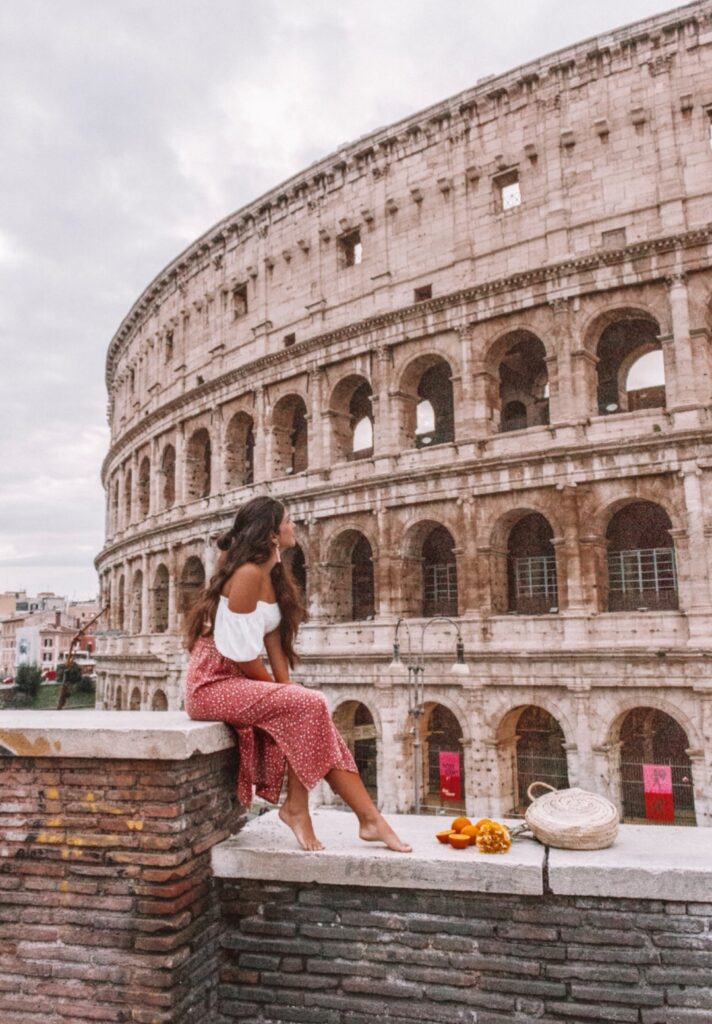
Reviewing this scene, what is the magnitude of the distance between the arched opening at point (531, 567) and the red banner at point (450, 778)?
3633 millimetres

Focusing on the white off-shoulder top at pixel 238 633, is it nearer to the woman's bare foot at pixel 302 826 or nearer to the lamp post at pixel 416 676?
the woman's bare foot at pixel 302 826

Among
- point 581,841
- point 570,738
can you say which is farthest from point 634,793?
point 581,841

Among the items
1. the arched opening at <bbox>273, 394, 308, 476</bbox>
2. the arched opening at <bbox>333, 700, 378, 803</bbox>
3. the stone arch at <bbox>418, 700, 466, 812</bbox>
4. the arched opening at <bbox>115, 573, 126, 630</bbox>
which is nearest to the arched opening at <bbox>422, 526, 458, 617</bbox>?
the stone arch at <bbox>418, 700, 466, 812</bbox>

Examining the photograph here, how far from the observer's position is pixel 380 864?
3520 mm

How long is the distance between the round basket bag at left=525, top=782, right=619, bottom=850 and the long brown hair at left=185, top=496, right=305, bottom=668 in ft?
5.13

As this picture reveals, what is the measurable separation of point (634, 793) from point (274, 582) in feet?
50.1

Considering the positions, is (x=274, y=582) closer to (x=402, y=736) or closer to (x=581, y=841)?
(x=581, y=841)

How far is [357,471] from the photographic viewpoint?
63.1ft

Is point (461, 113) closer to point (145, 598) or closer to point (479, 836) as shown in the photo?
point (145, 598)

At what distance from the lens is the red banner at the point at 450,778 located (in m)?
16.9

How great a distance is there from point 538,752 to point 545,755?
0.17m

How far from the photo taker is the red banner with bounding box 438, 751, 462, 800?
16.9 m

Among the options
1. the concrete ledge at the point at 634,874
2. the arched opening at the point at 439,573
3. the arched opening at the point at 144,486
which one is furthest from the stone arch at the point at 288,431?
the concrete ledge at the point at 634,874

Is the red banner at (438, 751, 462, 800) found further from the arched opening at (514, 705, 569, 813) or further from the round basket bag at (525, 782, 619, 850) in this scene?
the round basket bag at (525, 782, 619, 850)
